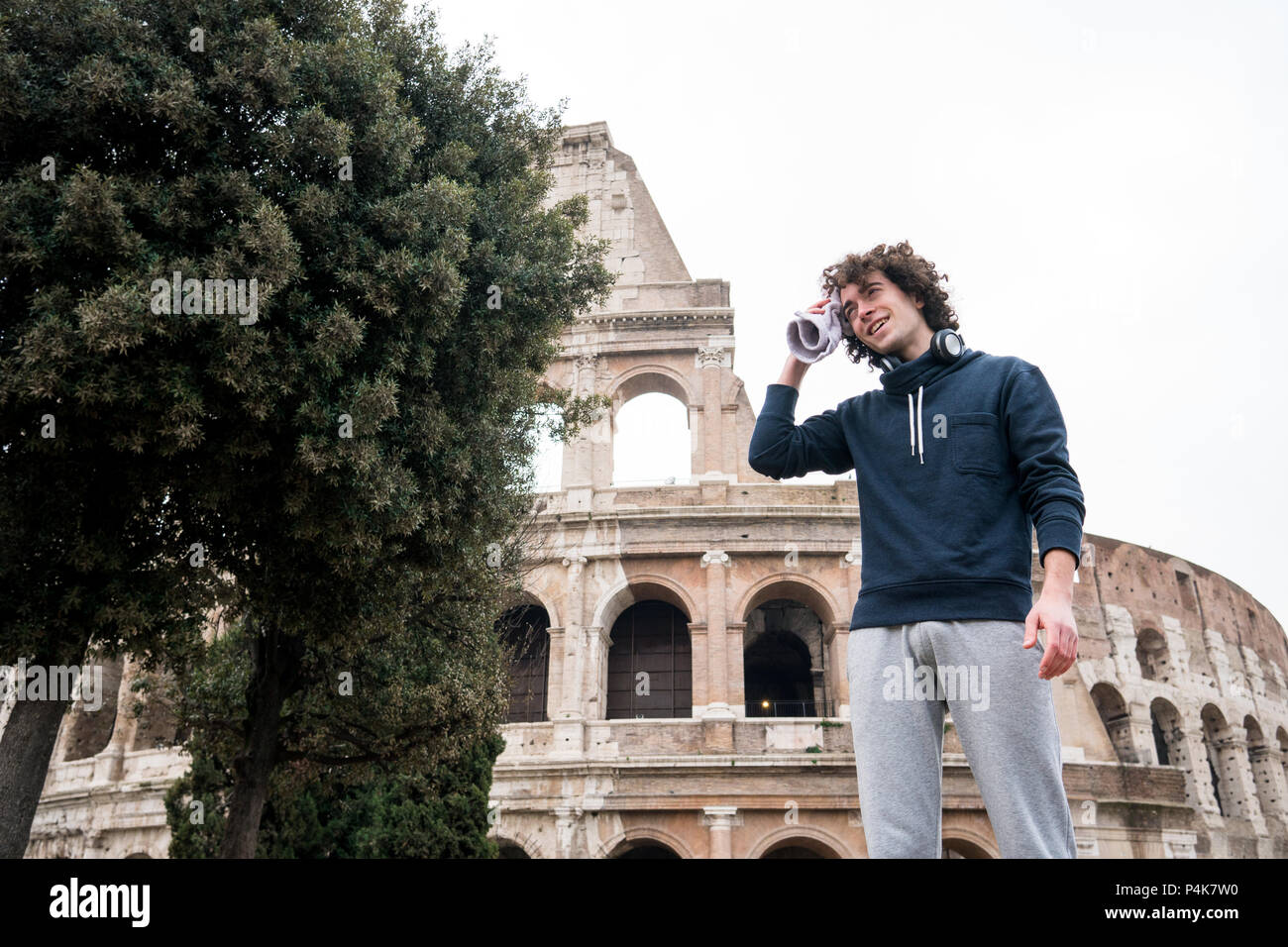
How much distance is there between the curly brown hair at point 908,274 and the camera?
289 centimetres

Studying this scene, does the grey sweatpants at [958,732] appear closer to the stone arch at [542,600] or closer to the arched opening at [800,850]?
the arched opening at [800,850]

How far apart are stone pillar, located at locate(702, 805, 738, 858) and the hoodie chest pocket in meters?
14.5

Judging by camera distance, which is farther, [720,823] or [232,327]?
[720,823]

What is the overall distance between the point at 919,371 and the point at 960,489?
460mm

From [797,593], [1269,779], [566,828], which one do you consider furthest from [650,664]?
[1269,779]

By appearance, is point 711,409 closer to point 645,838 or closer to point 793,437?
point 645,838

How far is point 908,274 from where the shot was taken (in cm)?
289

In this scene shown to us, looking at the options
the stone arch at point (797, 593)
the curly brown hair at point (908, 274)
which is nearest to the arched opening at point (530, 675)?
the stone arch at point (797, 593)

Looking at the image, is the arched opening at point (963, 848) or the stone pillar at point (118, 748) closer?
the arched opening at point (963, 848)

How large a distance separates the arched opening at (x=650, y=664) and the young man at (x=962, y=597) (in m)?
15.7
